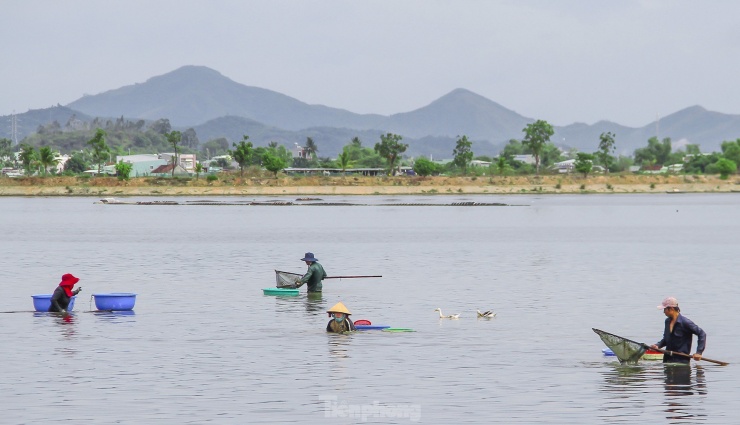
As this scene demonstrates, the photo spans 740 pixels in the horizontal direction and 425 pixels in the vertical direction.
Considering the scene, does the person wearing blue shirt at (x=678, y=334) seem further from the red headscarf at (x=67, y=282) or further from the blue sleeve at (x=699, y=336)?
the red headscarf at (x=67, y=282)

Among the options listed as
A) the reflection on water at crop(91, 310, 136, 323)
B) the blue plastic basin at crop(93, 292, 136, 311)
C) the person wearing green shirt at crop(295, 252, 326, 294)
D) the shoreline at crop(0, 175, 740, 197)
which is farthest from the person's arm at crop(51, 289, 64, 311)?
the shoreline at crop(0, 175, 740, 197)

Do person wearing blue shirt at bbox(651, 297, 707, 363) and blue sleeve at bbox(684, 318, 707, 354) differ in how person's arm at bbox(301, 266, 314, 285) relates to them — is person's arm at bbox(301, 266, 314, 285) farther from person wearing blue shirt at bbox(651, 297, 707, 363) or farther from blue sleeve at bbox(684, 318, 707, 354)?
blue sleeve at bbox(684, 318, 707, 354)

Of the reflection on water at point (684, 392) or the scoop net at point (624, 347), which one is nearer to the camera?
the reflection on water at point (684, 392)

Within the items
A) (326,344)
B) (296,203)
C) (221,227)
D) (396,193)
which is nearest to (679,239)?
(221,227)

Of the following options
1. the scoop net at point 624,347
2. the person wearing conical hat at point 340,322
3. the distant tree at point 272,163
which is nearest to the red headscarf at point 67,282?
the person wearing conical hat at point 340,322

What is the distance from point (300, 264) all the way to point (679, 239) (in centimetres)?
3227

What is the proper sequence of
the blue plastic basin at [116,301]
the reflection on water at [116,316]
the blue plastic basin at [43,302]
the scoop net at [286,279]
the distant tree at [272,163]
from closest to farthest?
the reflection on water at [116,316] < the blue plastic basin at [43,302] < the blue plastic basin at [116,301] < the scoop net at [286,279] < the distant tree at [272,163]

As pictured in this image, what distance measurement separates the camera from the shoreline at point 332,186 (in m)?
178

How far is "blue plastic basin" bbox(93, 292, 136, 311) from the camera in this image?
33.9 metres

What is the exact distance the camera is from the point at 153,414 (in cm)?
1966

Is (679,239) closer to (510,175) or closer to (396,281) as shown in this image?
(396,281)

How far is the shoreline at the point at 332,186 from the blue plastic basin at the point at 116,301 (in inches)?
5660

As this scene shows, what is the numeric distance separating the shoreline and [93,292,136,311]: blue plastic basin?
144m

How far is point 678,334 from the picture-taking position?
22.7 metres
